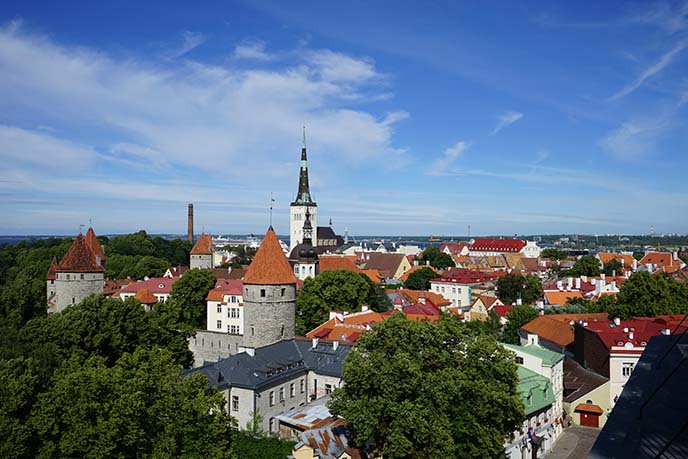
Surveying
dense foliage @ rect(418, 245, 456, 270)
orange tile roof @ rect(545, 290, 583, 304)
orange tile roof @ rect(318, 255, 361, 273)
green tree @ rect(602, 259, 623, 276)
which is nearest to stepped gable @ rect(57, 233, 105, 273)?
orange tile roof @ rect(318, 255, 361, 273)

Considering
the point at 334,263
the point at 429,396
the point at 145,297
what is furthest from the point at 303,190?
the point at 429,396

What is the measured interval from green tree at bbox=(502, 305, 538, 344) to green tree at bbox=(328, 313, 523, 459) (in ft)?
73.9

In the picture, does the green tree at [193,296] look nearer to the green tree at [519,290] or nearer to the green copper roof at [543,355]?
the green copper roof at [543,355]

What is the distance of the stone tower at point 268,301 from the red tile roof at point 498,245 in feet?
387

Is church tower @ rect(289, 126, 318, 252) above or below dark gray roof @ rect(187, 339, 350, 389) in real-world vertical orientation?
above

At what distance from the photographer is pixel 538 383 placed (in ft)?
88.7

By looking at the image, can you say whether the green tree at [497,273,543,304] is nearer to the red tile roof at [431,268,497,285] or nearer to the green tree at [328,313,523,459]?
the red tile roof at [431,268,497,285]

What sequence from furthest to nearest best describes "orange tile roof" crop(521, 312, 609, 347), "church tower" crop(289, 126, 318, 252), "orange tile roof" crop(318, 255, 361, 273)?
"church tower" crop(289, 126, 318, 252) < "orange tile roof" crop(318, 255, 361, 273) < "orange tile roof" crop(521, 312, 609, 347)

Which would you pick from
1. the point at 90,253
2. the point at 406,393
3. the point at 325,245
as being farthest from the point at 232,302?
the point at 325,245

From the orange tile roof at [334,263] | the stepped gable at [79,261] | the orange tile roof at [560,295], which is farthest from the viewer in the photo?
the orange tile roof at [334,263]

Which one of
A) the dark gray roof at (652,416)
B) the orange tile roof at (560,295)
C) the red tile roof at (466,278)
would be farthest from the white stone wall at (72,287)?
the red tile roof at (466,278)

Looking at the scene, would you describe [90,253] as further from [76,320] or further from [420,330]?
[420,330]

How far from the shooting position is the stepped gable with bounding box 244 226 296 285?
115 feet

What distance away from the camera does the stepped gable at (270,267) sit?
35031mm
